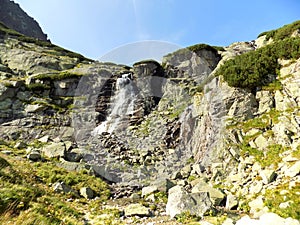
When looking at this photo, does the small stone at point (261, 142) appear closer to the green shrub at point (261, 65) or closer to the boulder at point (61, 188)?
the green shrub at point (261, 65)

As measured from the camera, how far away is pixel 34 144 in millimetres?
26344

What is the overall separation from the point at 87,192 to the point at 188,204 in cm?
753

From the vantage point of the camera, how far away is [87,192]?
623 inches

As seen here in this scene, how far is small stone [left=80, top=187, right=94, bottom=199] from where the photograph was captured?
618 inches

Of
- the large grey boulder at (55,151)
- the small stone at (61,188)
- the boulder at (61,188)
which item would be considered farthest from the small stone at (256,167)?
the large grey boulder at (55,151)

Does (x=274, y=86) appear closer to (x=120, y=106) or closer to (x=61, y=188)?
(x=61, y=188)

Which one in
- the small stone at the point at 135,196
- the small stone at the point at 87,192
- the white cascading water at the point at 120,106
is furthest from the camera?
the white cascading water at the point at 120,106

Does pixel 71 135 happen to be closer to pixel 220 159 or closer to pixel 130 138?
pixel 130 138

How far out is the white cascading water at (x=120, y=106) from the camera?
109ft

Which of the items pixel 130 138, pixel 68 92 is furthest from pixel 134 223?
pixel 68 92

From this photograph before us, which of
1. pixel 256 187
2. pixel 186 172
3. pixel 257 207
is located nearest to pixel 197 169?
pixel 186 172

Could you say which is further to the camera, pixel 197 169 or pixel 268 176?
pixel 197 169

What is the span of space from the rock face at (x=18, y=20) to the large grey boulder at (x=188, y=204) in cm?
11838

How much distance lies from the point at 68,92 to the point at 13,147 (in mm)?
17113
